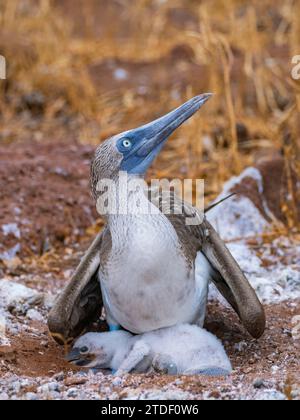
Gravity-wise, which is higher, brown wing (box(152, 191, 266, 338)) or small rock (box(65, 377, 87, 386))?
brown wing (box(152, 191, 266, 338))

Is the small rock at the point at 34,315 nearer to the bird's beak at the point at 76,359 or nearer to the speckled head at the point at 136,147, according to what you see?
the bird's beak at the point at 76,359

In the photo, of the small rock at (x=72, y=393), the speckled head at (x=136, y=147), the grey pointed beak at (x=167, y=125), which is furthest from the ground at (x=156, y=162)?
the grey pointed beak at (x=167, y=125)

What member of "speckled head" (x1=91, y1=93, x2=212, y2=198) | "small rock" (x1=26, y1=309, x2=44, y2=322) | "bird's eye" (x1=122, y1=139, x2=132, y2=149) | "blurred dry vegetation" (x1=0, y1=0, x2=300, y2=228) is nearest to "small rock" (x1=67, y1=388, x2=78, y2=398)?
"speckled head" (x1=91, y1=93, x2=212, y2=198)

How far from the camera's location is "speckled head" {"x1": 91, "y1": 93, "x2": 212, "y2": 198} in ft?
13.6

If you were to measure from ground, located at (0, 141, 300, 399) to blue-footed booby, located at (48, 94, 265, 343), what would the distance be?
18cm

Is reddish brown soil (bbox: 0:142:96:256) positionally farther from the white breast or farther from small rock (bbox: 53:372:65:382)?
small rock (bbox: 53:372:65:382)

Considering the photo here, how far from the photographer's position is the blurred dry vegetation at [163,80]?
6824 millimetres

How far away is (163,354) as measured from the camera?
4.13 meters

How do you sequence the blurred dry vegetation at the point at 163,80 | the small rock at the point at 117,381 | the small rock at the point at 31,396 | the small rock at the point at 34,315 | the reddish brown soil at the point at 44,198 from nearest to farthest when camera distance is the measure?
the small rock at the point at 31,396 < the small rock at the point at 117,381 < the small rock at the point at 34,315 < the reddish brown soil at the point at 44,198 < the blurred dry vegetation at the point at 163,80

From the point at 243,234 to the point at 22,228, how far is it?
133cm

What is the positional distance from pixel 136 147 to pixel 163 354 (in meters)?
0.88

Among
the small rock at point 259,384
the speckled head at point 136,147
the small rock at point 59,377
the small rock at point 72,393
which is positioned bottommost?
the small rock at point 59,377

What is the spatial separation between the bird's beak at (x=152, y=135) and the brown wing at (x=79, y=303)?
521 millimetres
